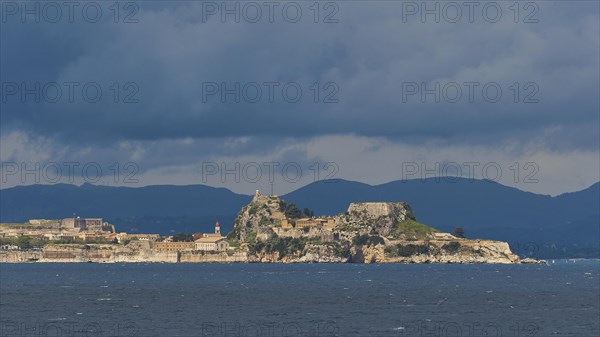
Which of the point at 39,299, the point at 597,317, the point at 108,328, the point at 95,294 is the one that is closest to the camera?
the point at 108,328

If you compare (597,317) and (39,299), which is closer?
(597,317)

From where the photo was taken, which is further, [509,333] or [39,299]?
[39,299]

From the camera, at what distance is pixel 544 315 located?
14625 centimetres

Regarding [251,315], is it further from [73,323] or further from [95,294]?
[95,294]

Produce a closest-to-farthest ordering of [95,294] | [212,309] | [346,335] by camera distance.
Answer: [346,335] < [212,309] < [95,294]

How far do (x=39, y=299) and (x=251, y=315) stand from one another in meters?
48.4

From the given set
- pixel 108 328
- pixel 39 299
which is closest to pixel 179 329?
pixel 108 328

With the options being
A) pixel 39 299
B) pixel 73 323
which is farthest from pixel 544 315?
pixel 39 299

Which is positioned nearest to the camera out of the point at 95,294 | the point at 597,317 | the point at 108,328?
the point at 108,328

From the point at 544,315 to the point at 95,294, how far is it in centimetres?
8413

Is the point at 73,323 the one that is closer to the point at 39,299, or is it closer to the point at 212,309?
the point at 212,309

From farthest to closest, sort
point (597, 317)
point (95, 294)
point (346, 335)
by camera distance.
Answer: point (95, 294) < point (597, 317) < point (346, 335)

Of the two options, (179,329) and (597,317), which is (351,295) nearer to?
(597,317)

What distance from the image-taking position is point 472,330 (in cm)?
12488
